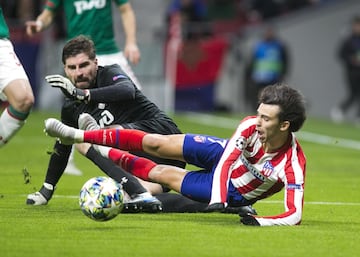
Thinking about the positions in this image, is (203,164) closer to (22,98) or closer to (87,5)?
(22,98)

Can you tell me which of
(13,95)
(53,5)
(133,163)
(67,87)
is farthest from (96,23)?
(67,87)

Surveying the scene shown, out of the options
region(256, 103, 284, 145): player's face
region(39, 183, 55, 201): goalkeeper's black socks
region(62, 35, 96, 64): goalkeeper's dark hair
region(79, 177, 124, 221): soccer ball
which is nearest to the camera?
region(79, 177, 124, 221): soccer ball

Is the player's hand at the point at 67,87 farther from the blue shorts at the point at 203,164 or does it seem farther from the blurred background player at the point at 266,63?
the blurred background player at the point at 266,63

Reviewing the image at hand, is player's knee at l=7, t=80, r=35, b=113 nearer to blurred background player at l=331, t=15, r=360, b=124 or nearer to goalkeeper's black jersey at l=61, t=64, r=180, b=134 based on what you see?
goalkeeper's black jersey at l=61, t=64, r=180, b=134

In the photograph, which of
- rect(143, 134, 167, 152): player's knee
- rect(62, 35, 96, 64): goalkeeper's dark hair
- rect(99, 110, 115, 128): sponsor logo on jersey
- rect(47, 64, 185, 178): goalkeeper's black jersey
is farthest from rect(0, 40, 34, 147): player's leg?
rect(143, 134, 167, 152): player's knee

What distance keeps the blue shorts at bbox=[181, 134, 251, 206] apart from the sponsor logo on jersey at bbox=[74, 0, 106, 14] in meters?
3.72

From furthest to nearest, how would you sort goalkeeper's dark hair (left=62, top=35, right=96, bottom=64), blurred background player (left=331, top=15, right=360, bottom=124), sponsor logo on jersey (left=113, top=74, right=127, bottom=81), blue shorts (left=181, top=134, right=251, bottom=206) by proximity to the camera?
blurred background player (left=331, top=15, right=360, bottom=124) → sponsor logo on jersey (left=113, top=74, right=127, bottom=81) → goalkeeper's dark hair (left=62, top=35, right=96, bottom=64) → blue shorts (left=181, top=134, right=251, bottom=206)

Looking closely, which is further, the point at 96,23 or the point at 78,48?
the point at 96,23

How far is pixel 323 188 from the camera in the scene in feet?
37.3

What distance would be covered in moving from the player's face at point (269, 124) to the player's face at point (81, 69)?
5.39 ft

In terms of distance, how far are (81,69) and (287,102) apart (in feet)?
6.16

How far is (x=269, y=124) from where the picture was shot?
7934 millimetres

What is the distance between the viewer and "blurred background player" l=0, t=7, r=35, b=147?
8883 millimetres

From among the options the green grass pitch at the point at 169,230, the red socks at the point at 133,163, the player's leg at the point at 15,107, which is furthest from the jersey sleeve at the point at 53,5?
the red socks at the point at 133,163
